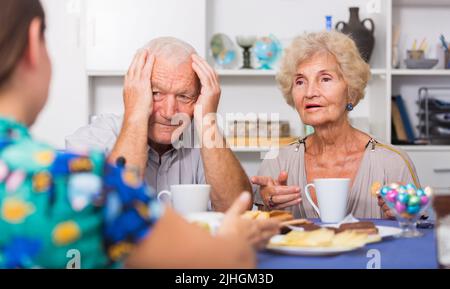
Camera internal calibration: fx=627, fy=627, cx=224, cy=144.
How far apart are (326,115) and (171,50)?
1.74 ft

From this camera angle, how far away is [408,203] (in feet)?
3.62

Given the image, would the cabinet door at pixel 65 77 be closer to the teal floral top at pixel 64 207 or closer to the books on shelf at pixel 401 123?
the books on shelf at pixel 401 123

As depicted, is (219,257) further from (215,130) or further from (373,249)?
(215,130)

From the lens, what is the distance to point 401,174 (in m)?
1.73

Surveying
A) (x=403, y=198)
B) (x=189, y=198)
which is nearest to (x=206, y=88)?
(x=189, y=198)

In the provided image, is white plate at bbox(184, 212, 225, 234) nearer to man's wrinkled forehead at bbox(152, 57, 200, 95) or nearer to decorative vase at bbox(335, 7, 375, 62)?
man's wrinkled forehead at bbox(152, 57, 200, 95)

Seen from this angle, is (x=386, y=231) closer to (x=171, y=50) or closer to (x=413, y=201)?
(x=413, y=201)

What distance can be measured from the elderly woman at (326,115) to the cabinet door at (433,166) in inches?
40.2

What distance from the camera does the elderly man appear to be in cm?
154

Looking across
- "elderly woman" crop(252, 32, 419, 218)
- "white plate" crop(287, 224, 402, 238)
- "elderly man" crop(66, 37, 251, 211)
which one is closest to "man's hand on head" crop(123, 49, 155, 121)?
"elderly man" crop(66, 37, 251, 211)

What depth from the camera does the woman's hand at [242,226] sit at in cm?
69
